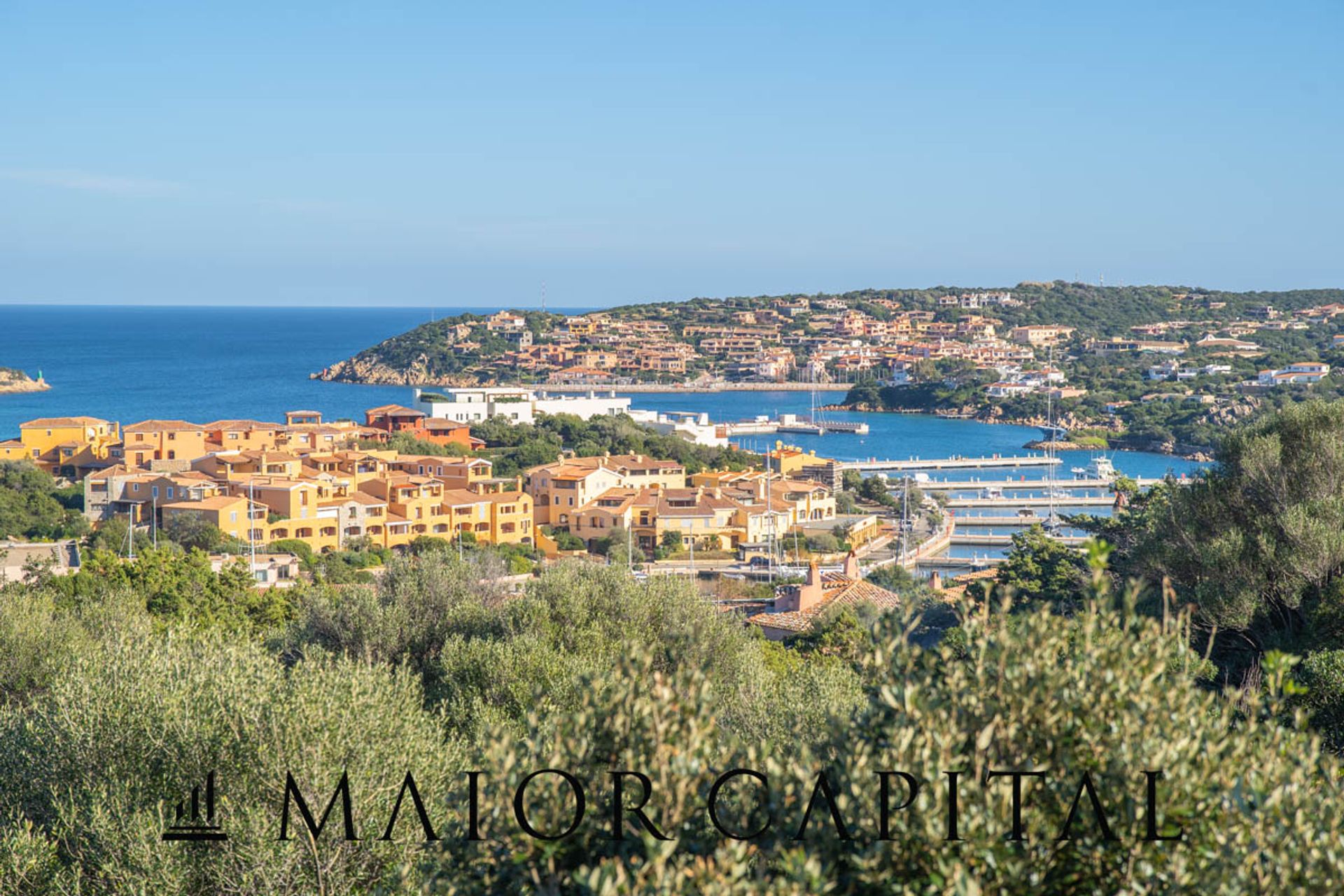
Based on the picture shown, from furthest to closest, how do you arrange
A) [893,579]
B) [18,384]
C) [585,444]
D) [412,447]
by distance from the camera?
1. [18,384]
2. [585,444]
3. [412,447]
4. [893,579]

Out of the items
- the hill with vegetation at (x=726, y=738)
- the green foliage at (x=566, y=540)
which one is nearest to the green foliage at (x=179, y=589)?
the hill with vegetation at (x=726, y=738)

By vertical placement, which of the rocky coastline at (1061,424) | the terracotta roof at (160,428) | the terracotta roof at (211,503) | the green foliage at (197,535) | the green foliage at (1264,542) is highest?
the green foliage at (1264,542)

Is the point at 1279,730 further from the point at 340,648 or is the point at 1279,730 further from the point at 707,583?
the point at 707,583

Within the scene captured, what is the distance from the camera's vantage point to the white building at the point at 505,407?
142ft

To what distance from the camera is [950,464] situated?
155 ft

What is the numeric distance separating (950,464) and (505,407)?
16243 millimetres

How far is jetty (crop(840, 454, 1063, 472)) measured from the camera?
45969 mm

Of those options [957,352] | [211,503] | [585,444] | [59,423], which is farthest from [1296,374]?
[211,503]

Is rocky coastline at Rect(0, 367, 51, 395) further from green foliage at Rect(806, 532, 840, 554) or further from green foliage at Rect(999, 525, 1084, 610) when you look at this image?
green foliage at Rect(999, 525, 1084, 610)

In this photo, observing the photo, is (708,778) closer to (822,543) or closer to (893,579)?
(893,579)

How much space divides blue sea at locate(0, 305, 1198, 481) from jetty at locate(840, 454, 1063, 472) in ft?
2.47

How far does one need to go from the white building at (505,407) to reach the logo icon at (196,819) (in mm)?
35888

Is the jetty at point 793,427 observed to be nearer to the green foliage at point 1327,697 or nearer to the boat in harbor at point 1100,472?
the boat in harbor at point 1100,472

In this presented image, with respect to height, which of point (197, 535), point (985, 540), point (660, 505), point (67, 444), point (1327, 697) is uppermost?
point (1327, 697)
